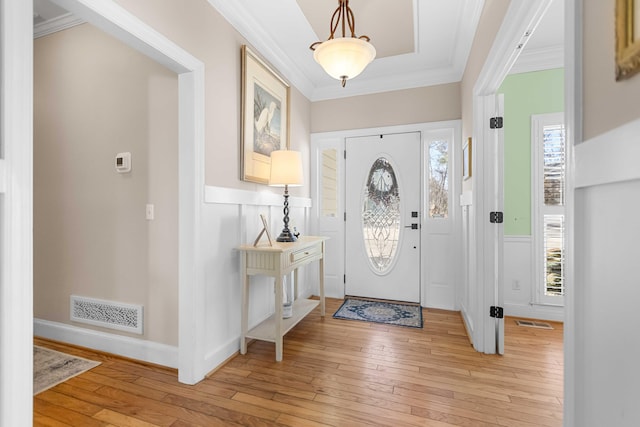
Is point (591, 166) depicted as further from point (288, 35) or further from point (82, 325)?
point (82, 325)

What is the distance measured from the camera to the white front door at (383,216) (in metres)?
3.50

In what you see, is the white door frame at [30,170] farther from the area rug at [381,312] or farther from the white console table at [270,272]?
the area rug at [381,312]

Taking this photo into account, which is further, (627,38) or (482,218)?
(482,218)

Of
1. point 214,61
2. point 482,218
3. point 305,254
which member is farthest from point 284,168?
point 482,218

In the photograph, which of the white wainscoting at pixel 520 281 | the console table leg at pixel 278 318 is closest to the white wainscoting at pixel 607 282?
the console table leg at pixel 278 318

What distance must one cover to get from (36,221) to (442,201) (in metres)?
3.92

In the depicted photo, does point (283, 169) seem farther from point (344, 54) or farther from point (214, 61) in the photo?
point (344, 54)

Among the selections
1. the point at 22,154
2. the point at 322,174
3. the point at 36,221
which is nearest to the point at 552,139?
the point at 322,174

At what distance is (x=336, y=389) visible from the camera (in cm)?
186

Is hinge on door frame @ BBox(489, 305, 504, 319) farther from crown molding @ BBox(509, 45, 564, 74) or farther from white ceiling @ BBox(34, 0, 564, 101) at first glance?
crown molding @ BBox(509, 45, 564, 74)

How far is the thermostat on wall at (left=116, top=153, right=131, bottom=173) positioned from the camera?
2238mm

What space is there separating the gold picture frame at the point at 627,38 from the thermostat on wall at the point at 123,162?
2.62m

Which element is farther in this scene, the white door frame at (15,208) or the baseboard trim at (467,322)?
the baseboard trim at (467,322)

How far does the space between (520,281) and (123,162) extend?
3800mm
